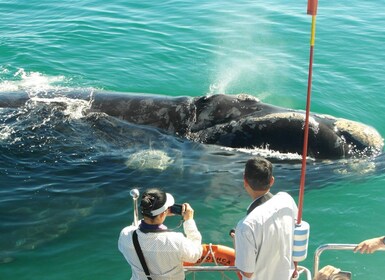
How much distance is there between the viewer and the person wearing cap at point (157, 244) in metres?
5.30

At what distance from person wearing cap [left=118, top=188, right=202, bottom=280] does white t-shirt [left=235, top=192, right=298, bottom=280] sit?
0.61m

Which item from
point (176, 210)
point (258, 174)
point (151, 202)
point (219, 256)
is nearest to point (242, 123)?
point (219, 256)

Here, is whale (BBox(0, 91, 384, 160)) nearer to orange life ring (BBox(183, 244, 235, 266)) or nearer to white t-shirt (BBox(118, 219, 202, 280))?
orange life ring (BBox(183, 244, 235, 266))

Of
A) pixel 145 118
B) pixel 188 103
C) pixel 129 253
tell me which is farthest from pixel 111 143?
pixel 129 253

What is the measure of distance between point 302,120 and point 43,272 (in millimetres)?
4695

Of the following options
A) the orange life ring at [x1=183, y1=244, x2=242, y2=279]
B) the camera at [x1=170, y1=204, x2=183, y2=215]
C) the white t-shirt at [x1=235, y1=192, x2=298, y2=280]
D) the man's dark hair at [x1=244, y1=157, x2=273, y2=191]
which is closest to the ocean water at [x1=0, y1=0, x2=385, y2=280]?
the orange life ring at [x1=183, y1=244, x2=242, y2=279]

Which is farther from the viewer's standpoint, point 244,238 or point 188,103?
point 188,103

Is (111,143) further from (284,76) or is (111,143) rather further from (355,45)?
(355,45)

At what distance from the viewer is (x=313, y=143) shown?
9055 millimetres

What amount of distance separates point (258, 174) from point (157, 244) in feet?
3.92

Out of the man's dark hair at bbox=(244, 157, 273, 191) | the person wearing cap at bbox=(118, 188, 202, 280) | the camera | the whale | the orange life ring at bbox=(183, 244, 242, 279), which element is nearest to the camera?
the man's dark hair at bbox=(244, 157, 273, 191)

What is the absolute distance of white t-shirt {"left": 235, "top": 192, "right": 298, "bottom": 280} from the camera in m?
Result: 5.02

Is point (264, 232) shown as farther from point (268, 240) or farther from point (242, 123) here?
point (242, 123)

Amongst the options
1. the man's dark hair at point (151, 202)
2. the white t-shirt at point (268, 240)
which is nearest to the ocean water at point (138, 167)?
the white t-shirt at point (268, 240)
